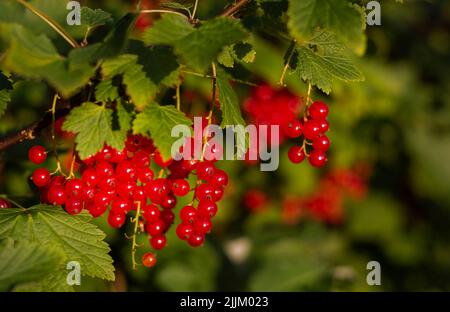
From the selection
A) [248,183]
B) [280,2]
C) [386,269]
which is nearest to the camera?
[280,2]

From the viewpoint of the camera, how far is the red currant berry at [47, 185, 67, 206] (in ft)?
5.57

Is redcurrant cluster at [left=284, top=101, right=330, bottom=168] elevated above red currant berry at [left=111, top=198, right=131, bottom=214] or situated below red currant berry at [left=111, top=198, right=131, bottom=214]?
above

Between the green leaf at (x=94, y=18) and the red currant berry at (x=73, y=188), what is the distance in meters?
0.46

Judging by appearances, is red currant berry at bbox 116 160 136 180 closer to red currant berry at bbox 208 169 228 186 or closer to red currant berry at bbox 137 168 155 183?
red currant berry at bbox 137 168 155 183

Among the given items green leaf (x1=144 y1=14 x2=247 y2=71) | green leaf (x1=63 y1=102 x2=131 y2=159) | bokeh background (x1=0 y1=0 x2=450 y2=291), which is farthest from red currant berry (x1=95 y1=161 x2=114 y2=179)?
bokeh background (x1=0 y1=0 x2=450 y2=291)

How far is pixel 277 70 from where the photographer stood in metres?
3.84

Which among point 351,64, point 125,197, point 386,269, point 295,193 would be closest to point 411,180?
point 386,269

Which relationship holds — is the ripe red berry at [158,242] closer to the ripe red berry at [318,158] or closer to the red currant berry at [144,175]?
the red currant berry at [144,175]

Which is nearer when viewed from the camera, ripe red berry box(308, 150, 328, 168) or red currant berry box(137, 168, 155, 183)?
red currant berry box(137, 168, 155, 183)

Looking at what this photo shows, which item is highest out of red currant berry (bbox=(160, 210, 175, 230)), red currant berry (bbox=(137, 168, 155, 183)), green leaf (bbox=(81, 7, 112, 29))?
green leaf (bbox=(81, 7, 112, 29))

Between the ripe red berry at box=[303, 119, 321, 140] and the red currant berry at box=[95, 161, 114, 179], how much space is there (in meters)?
0.60

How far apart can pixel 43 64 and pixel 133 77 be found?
0.22 meters
